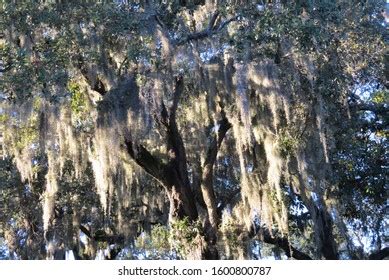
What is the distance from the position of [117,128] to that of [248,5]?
111 inches

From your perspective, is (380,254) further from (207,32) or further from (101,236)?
(207,32)

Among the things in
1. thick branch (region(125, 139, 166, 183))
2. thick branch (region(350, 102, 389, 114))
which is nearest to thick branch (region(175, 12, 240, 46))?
thick branch (region(125, 139, 166, 183))

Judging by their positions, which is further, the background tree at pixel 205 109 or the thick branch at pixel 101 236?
the thick branch at pixel 101 236

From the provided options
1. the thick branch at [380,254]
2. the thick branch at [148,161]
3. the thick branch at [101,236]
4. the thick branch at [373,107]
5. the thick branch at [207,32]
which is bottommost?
the thick branch at [380,254]

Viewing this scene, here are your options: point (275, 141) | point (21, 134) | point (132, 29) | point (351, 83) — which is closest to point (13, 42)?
point (132, 29)

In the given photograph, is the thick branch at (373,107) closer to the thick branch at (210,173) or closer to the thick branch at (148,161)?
the thick branch at (210,173)

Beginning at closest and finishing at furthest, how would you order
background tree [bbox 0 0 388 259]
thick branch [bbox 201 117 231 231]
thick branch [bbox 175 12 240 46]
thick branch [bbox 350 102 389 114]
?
background tree [bbox 0 0 388 259], thick branch [bbox 175 12 240 46], thick branch [bbox 201 117 231 231], thick branch [bbox 350 102 389 114]

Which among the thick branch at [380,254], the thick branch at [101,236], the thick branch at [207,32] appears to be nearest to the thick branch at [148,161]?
the thick branch at [207,32]

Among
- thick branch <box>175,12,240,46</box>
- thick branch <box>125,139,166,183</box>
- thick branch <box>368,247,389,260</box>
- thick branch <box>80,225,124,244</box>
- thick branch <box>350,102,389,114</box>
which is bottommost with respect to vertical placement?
thick branch <box>368,247,389,260</box>

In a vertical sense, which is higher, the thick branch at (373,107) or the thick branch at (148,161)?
the thick branch at (373,107)

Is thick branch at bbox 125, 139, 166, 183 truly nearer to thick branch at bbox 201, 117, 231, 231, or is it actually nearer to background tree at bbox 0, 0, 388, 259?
background tree at bbox 0, 0, 388, 259

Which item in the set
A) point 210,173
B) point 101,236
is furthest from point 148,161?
point 101,236

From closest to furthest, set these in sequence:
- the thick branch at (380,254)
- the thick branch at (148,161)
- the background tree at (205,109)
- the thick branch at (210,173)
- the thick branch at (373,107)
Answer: the background tree at (205,109) < the thick branch at (148,161) < the thick branch at (210,173) < the thick branch at (373,107) < the thick branch at (380,254)

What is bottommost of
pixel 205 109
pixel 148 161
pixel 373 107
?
pixel 148 161
